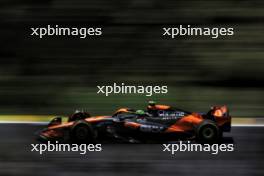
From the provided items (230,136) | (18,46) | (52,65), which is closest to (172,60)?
(52,65)

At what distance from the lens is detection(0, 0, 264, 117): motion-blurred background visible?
10578 mm

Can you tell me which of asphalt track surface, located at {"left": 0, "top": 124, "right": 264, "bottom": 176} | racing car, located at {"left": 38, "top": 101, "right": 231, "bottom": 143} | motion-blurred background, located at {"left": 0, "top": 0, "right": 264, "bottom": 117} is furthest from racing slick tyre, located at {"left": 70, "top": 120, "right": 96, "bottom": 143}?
motion-blurred background, located at {"left": 0, "top": 0, "right": 264, "bottom": 117}

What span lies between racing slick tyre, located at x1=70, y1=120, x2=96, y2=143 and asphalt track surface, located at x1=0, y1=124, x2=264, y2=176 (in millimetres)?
139

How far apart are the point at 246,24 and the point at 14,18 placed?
4.13m

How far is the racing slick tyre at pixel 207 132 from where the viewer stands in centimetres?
614

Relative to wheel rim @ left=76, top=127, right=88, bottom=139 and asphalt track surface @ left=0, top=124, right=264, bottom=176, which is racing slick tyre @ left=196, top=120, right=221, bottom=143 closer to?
asphalt track surface @ left=0, top=124, right=264, bottom=176

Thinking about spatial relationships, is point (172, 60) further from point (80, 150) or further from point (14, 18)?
point (80, 150)

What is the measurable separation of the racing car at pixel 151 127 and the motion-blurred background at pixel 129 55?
3.97 meters

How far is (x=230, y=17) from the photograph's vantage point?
11.4 metres

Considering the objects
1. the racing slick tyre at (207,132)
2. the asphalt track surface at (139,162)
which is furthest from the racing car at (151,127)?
the asphalt track surface at (139,162)

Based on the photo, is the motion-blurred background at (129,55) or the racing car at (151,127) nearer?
the racing car at (151,127)

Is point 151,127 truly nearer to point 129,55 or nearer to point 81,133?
point 81,133

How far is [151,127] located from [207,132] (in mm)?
530

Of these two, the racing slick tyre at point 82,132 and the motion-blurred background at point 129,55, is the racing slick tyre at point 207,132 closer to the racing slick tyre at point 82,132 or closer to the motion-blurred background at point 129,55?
the racing slick tyre at point 82,132
